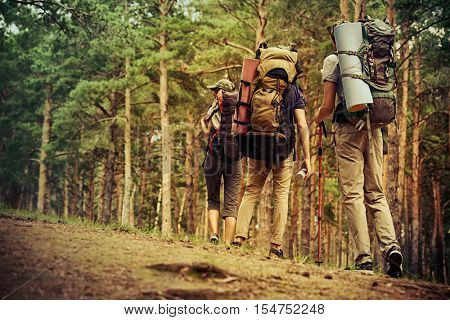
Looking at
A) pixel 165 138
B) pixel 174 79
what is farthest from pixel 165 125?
pixel 174 79

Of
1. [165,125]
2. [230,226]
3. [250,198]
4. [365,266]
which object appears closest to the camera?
[365,266]

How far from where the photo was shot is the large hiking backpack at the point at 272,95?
581 cm

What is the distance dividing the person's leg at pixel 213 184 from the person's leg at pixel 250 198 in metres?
0.62

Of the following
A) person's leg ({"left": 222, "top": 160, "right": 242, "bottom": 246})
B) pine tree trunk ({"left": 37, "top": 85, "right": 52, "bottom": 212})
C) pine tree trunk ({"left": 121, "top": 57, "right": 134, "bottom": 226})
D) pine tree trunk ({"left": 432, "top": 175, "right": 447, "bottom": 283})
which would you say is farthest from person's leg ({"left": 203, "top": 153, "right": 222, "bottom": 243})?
pine tree trunk ({"left": 37, "top": 85, "right": 52, "bottom": 212})

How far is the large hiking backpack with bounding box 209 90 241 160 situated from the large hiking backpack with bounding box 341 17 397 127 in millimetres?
1944

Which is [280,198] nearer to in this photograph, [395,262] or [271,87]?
[271,87]

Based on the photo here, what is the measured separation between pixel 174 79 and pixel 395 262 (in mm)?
18214

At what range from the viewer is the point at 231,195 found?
22.4ft

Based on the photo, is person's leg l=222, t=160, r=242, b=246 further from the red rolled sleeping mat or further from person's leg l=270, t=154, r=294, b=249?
the red rolled sleeping mat

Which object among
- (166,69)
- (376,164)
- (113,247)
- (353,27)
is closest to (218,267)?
(113,247)

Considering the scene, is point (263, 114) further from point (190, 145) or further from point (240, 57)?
point (190, 145)

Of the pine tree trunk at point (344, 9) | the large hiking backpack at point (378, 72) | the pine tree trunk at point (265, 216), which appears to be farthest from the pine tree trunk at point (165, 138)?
the large hiking backpack at point (378, 72)

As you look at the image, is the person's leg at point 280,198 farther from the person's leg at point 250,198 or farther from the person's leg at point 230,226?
the person's leg at point 230,226

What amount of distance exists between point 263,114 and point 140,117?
815 inches
